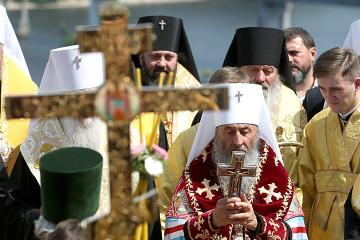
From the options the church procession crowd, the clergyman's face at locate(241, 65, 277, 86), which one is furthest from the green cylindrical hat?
the clergyman's face at locate(241, 65, 277, 86)

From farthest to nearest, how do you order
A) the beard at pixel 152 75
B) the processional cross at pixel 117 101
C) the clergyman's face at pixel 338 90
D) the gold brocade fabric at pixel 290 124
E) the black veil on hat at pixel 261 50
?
the beard at pixel 152 75
the black veil on hat at pixel 261 50
the gold brocade fabric at pixel 290 124
the clergyman's face at pixel 338 90
the processional cross at pixel 117 101

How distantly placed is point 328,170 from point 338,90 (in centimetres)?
54

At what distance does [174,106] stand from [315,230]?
2.41 meters

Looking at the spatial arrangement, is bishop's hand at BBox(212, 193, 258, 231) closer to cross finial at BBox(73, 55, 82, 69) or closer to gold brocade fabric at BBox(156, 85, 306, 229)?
gold brocade fabric at BBox(156, 85, 306, 229)

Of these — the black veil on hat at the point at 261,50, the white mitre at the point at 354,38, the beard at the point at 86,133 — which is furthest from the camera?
the white mitre at the point at 354,38

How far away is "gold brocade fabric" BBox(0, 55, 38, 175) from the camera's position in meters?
5.67

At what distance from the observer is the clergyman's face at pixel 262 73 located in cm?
604

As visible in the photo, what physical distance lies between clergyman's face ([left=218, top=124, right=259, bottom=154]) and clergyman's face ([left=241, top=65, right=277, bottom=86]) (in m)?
1.34

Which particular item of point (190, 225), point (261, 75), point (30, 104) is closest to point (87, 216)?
point (30, 104)

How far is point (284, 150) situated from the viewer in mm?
5664

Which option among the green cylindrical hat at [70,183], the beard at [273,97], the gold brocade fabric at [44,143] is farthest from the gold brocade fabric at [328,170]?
the green cylindrical hat at [70,183]

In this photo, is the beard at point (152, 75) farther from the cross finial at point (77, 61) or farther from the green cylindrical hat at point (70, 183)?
the green cylindrical hat at point (70, 183)

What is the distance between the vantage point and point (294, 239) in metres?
4.72

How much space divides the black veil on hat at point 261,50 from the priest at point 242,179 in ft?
4.55
